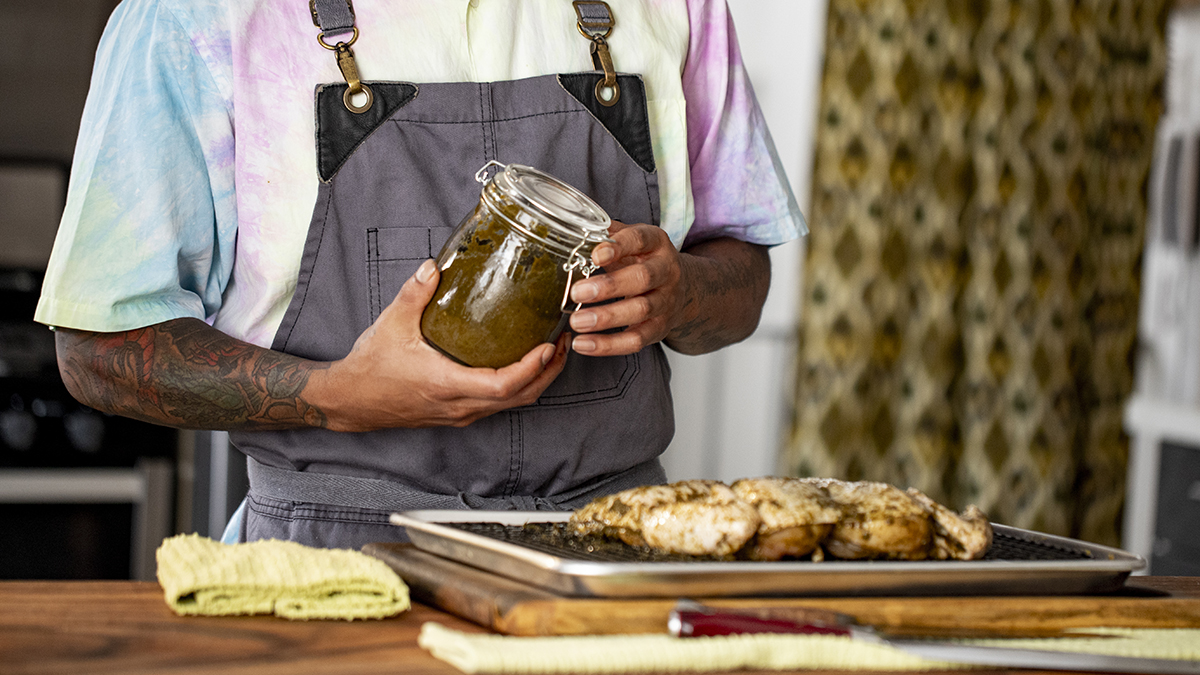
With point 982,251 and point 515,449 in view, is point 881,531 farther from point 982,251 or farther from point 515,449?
point 982,251

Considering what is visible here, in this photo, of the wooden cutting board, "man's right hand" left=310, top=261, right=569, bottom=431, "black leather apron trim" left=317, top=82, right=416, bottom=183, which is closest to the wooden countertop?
the wooden cutting board

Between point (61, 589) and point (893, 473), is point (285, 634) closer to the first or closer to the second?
point (61, 589)

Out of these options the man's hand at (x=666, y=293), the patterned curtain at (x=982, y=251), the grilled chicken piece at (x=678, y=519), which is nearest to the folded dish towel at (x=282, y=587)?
the grilled chicken piece at (x=678, y=519)

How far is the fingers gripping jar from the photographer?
85 centimetres

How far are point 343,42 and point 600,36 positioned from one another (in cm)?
27

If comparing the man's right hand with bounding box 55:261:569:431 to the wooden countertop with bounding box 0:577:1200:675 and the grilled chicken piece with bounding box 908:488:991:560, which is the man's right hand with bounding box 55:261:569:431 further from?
the grilled chicken piece with bounding box 908:488:991:560

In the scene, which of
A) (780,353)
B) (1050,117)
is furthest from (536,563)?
(780,353)

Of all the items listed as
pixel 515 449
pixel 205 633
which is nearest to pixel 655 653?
pixel 205 633

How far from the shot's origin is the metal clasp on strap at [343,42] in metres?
1.11

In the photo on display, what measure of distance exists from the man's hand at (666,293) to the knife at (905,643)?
0.93 feet

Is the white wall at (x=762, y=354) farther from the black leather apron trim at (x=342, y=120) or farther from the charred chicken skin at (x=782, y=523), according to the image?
the charred chicken skin at (x=782, y=523)

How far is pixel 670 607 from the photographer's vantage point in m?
0.71

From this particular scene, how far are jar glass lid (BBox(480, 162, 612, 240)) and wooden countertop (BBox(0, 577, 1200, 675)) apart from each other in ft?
0.95

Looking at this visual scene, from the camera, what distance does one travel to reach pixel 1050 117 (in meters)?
3.36
